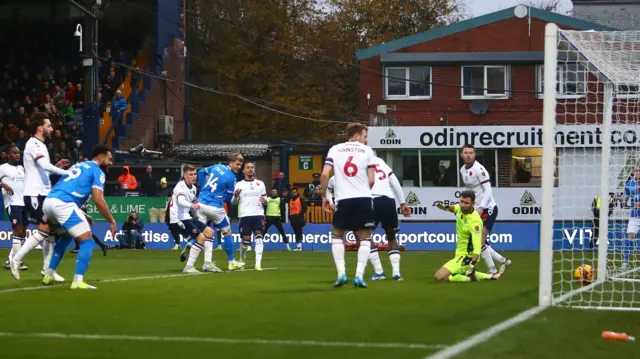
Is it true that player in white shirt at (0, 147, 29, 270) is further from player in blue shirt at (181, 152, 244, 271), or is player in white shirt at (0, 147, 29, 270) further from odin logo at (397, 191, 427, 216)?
odin logo at (397, 191, 427, 216)

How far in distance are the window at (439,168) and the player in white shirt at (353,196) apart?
29.2 m

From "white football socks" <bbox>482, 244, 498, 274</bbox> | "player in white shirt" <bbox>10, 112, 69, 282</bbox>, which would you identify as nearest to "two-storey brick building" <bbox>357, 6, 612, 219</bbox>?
"player in white shirt" <bbox>10, 112, 69, 282</bbox>

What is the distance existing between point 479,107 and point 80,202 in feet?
126

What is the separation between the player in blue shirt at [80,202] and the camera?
13.3 meters

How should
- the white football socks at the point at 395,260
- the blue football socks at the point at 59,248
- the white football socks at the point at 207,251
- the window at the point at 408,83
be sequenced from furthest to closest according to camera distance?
the window at the point at 408,83, the white football socks at the point at 207,251, the white football socks at the point at 395,260, the blue football socks at the point at 59,248

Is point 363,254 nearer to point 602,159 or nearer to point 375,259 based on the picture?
point 375,259

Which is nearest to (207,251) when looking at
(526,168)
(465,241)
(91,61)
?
(465,241)

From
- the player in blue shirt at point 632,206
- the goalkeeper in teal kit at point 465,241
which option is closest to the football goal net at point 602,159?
the player in blue shirt at point 632,206

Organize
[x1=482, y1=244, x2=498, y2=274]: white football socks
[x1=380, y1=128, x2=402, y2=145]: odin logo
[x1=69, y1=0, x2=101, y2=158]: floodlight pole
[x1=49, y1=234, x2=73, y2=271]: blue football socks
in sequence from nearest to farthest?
[x1=49, y1=234, x2=73, y2=271]: blue football socks, [x1=482, y1=244, x2=498, y2=274]: white football socks, [x1=69, y1=0, x2=101, y2=158]: floodlight pole, [x1=380, y1=128, x2=402, y2=145]: odin logo

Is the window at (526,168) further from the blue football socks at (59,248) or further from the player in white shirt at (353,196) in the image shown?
the blue football socks at (59,248)

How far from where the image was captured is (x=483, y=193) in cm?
1670

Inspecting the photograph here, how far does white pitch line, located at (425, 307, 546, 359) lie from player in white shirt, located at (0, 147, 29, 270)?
1054 cm

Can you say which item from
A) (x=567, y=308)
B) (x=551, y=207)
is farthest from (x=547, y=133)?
(x=567, y=308)

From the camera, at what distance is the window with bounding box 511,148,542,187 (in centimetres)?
4262
